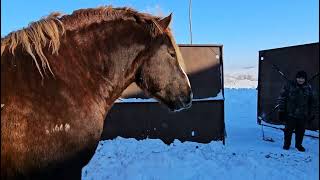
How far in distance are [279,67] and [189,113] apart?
2.99 m

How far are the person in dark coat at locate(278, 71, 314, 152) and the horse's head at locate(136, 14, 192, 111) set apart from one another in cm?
532

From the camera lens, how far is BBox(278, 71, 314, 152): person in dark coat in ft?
25.5

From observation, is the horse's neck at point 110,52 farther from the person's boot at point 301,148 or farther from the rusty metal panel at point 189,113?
the person's boot at point 301,148

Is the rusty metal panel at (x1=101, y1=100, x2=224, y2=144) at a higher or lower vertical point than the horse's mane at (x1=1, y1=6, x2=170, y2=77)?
lower

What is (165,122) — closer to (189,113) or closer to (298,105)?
(189,113)

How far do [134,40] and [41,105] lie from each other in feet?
2.82

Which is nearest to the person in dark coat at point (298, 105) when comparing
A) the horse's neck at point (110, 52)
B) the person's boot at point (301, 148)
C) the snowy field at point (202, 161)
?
the person's boot at point (301, 148)

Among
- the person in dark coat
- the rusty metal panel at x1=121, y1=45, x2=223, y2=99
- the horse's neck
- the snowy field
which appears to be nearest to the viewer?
the horse's neck

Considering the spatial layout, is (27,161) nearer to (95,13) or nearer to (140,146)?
(95,13)

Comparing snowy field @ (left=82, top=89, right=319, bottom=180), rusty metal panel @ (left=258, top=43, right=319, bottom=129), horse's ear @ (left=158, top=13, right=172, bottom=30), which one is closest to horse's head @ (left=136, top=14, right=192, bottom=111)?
horse's ear @ (left=158, top=13, right=172, bottom=30)

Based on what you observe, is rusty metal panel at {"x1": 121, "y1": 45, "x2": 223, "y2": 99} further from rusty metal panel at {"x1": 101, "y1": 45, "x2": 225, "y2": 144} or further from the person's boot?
the person's boot

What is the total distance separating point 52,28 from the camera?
2.47 meters

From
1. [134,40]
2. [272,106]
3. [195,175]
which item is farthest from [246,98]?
[134,40]

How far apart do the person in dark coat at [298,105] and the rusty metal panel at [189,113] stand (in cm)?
130
